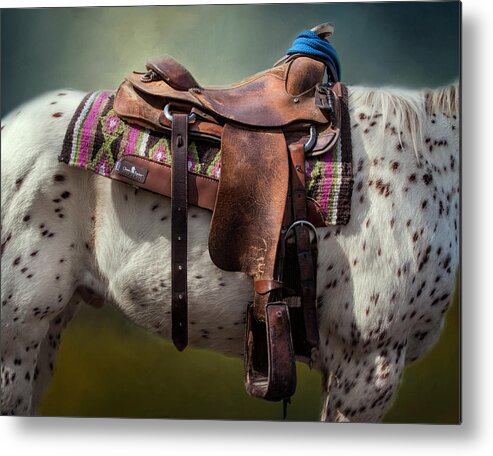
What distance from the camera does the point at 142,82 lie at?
68.7 inches

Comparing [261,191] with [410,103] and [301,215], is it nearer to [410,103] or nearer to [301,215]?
[301,215]

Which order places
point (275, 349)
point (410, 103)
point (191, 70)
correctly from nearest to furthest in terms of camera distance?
point (275, 349), point (410, 103), point (191, 70)

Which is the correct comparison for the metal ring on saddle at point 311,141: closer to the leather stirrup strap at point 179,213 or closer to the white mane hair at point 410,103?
the white mane hair at point 410,103

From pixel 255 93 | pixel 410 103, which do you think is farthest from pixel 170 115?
pixel 410 103

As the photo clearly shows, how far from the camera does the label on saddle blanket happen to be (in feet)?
5.37

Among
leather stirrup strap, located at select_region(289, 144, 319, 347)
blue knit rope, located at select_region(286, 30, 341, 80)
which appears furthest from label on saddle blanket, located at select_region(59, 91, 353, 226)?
blue knit rope, located at select_region(286, 30, 341, 80)

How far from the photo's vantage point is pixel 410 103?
1.73 metres

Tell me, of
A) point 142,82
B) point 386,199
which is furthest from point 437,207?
point 142,82

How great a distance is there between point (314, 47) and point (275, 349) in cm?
78

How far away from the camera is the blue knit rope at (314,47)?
1751 millimetres

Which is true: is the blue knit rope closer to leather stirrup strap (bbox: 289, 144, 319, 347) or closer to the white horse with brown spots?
the white horse with brown spots

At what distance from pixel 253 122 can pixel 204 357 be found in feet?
2.40

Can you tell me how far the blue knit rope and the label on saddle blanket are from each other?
24 cm

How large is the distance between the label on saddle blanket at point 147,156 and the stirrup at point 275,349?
259 mm
